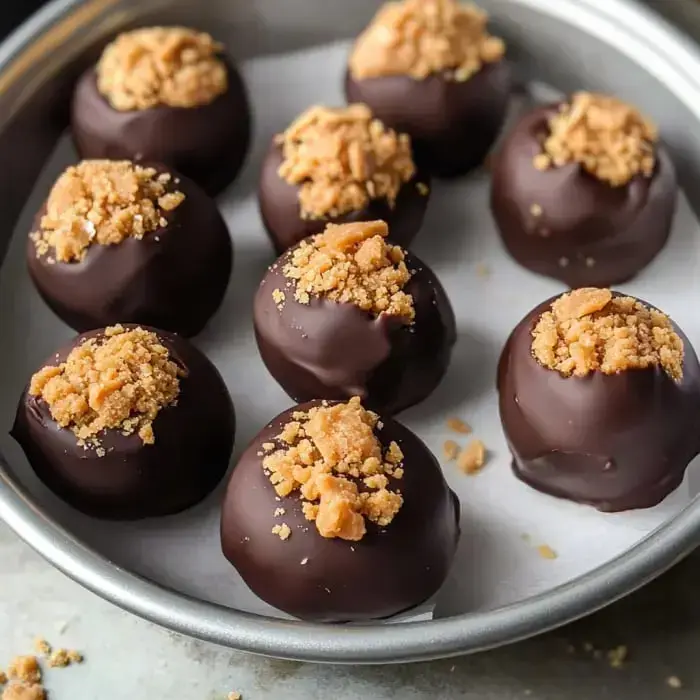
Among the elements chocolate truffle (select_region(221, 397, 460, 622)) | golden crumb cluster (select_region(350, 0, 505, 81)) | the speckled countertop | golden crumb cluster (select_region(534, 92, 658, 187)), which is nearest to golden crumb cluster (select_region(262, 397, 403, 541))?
chocolate truffle (select_region(221, 397, 460, 622))

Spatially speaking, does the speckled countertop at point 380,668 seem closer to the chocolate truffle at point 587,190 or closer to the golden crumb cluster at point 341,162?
the chocolate truffle at point 587,190

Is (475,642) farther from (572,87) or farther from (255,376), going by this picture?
(572,87)

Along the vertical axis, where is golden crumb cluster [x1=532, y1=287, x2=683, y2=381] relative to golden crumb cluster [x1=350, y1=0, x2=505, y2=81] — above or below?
below

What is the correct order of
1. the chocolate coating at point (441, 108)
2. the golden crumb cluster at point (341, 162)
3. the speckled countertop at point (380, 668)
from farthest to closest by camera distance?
the chocolate coating at point (441, 108), the golden crumb cluster at point (341, 162), the speckled countertop at point (380, 668)

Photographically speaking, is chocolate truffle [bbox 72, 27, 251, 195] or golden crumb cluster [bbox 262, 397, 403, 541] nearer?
golden crumb cluster [bbox 262, 397, 403, 541]

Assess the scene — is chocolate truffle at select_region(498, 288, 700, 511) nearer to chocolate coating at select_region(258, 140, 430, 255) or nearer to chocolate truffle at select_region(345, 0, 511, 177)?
chocolate coating at select_region(258, 140, 430, 255)

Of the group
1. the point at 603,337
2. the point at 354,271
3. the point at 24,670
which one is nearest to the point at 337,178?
the point at 354,271

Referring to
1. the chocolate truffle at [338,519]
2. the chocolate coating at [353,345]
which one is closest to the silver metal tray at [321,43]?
the chocolate truffle at [338,519]
